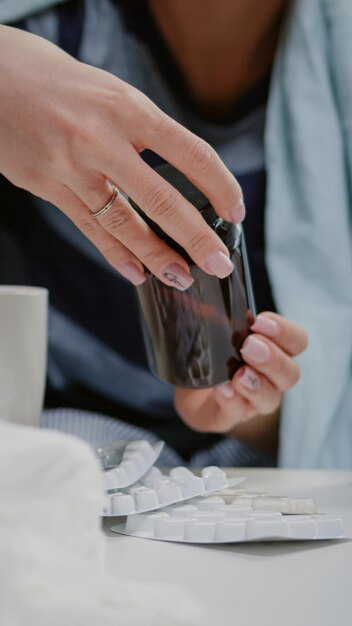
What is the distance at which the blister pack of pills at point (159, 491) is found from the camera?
1.31 feet

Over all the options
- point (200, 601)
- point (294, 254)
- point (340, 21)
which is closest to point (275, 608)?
point (200, 601)

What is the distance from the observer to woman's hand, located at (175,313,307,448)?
586mm

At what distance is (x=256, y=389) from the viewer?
627mm

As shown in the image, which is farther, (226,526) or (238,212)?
(238,212)

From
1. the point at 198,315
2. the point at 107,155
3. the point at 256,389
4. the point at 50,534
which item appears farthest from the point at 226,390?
the point at 50,534

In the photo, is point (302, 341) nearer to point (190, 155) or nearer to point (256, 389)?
point (256, 389)

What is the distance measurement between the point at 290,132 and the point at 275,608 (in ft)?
2.20

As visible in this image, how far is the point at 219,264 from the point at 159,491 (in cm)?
13

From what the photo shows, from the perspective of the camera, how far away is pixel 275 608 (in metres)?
0.29

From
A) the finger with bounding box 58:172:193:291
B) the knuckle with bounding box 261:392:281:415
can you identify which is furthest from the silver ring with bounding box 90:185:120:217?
the knuckle with bounding box 261:392:281:415

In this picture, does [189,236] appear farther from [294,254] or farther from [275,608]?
[294,254]

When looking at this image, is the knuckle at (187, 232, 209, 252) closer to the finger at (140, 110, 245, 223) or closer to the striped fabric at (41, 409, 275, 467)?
the finger at (140, 110, 245, 223)

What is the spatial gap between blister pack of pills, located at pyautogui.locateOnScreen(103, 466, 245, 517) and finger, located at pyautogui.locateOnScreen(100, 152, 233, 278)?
0.39 feet

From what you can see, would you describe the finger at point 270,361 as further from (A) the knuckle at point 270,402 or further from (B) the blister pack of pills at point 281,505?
(B) the blister pack of pills at point 281,505
